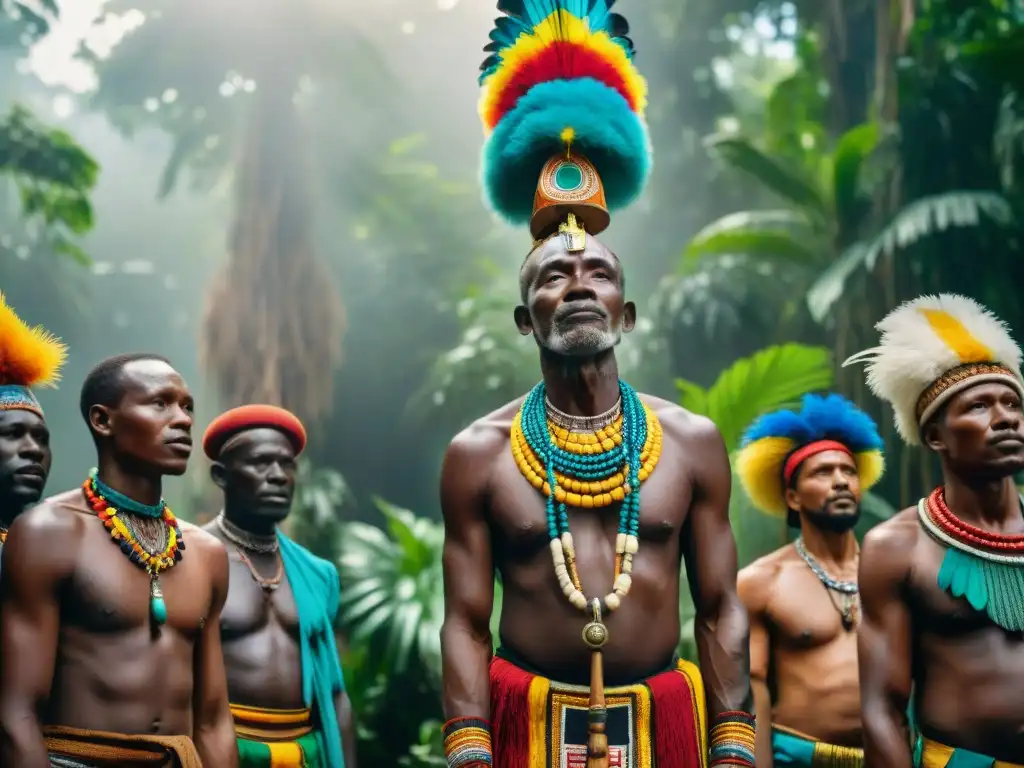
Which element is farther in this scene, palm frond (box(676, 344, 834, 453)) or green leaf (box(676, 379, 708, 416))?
green leaf (box(676, 379, 708, 416))

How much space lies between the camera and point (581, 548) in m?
3.53

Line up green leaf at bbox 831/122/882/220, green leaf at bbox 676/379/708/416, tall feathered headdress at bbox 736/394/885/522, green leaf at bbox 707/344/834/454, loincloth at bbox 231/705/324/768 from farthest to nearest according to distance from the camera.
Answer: green leaf at bbox 831/122/882/220 → green leaf at bbox 676/379/708/416 → green leaf at bbox 707/344/834/454 → tall feathered headdress at bbox 736/394/885/522 → loincloth at bbox 231/705/324/768

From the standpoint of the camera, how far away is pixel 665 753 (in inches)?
135

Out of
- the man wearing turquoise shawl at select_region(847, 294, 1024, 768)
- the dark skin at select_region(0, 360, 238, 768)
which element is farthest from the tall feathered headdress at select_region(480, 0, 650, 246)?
the dark skin at select_region(0, 360, 238, 768)

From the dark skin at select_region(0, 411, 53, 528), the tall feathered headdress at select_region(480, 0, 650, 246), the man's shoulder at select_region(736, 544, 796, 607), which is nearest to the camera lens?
the tall feathered headdress at select_region(480, 0, 650, 246)

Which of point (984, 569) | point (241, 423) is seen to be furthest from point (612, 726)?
point (241, 423)

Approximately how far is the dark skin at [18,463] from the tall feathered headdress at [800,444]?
11.4 feet

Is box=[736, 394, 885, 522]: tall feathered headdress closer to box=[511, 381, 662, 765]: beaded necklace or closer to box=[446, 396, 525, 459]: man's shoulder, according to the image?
box=[511, 381, 662, 765]: beaded necklace

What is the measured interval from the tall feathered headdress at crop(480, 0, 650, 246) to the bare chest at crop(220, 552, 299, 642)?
2274mm

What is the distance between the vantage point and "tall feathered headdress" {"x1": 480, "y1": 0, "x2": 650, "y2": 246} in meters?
3.88

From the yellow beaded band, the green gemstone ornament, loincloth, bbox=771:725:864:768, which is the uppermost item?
the yellow beaded band

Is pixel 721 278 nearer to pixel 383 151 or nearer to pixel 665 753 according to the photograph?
pixel 383 151

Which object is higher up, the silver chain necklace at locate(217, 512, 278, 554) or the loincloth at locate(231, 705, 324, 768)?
the silver chain necklace at locate(217, 512, 278, 554)

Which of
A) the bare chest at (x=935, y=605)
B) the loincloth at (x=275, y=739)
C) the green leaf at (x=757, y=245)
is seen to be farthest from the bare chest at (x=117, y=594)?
the green leaf at (x=757, y=245)
